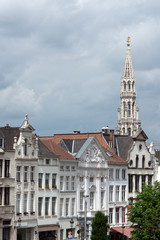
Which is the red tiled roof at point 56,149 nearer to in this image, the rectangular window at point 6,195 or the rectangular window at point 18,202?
the rectangular window at point 18,202

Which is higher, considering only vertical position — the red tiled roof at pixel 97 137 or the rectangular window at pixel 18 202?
the red tiled roof at pixel 97 137

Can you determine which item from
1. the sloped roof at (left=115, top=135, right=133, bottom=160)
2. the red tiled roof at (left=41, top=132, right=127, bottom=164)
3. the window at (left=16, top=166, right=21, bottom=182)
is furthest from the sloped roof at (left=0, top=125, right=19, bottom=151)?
the sloped roof at (left=115, top=135, right=133, bottom=160)

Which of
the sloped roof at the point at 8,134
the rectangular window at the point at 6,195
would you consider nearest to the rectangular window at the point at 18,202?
the rectangular window at the point at 6,195

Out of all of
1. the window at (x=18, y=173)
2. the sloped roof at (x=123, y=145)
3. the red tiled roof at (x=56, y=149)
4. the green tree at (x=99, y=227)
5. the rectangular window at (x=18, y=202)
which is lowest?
the green tree at (x=99, y=227)

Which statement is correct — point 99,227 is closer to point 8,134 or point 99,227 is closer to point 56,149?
point 56,149

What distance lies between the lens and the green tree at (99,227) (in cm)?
8902

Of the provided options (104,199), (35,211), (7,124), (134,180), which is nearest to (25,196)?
(35,211)

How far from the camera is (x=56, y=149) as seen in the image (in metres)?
90.9

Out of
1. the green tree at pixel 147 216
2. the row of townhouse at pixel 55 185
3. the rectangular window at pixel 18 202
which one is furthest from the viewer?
the green tree at pixel 147 216

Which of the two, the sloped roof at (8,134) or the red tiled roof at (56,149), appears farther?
the red tiled roof at (56,149)

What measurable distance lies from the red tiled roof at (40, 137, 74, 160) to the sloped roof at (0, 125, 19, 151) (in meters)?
6.45

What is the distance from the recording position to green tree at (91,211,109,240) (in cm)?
8902

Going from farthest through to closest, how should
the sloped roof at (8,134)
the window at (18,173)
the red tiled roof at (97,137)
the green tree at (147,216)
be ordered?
the red tiled roof at (97,137)
the green tree at (147,216)
the window at (18,173)
the sloped roof at (8,134)

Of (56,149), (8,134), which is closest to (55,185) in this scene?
(56,149)
